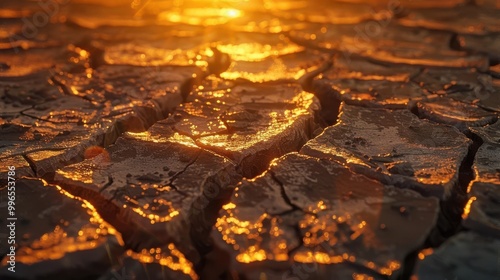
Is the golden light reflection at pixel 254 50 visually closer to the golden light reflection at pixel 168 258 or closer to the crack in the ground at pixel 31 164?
the crack in the ground at pixel 31 164

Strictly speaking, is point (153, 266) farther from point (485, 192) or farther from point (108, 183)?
point (485, 192)

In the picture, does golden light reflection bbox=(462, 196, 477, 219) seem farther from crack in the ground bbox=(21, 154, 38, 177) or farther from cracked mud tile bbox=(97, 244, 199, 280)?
crack in the ground bbox=(21, 154, 38, 177)

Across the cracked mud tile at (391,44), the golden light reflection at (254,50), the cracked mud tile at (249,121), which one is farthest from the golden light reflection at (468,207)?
the golden light reflection at (254,50)

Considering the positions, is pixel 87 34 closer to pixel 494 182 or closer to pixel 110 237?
pixel 110 237

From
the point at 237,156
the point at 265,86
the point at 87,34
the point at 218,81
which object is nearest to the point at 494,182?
the point at 237,156

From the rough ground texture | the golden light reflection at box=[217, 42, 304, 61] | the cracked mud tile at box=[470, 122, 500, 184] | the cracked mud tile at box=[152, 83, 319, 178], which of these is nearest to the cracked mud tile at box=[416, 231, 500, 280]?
the rough ground texture

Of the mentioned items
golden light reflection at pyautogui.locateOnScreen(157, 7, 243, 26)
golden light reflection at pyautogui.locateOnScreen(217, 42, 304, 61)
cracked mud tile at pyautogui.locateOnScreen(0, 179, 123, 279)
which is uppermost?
golden light reflection at pyautogui.locateOnScreen(217, 42, 304, 61)

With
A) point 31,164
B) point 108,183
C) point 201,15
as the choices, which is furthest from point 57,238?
point 201,15
